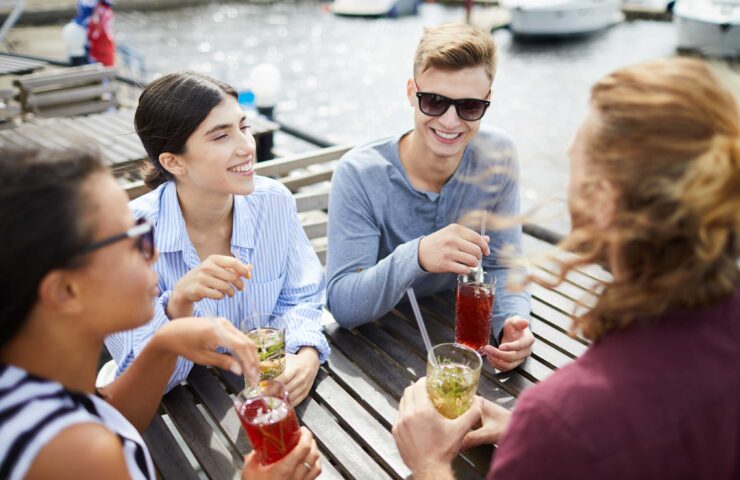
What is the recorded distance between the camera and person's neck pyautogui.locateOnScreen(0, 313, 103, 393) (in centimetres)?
108

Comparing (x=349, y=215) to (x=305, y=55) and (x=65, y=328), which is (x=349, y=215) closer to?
(x=65, y=328)

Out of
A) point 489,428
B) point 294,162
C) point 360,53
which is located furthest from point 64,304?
point 360,53

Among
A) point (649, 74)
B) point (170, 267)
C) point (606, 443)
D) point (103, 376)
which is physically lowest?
point (103, 376)

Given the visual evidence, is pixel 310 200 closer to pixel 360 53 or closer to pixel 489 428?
pixel 489 428

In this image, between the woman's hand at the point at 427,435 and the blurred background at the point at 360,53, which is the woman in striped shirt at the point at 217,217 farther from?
the blurred background at the point at 360,53

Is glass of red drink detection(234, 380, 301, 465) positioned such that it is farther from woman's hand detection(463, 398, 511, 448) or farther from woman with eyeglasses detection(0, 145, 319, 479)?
woman's hand detection(463, 398, 511, 448)

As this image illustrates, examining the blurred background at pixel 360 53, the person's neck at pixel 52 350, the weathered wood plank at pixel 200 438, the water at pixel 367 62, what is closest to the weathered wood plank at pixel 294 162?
the weathered wood plank at pixel 200 438

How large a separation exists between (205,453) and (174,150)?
3.72ft

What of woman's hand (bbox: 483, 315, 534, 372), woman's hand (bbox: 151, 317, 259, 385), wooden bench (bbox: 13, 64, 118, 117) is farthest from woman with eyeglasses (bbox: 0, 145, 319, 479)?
wooden bench (bbox: 13, 64, 118, 117)

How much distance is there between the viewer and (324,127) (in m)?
13.1

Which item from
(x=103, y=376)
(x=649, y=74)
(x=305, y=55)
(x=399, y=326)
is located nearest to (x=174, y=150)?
(x=103, y=376)

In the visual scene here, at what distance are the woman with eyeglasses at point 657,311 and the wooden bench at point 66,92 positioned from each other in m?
6.34

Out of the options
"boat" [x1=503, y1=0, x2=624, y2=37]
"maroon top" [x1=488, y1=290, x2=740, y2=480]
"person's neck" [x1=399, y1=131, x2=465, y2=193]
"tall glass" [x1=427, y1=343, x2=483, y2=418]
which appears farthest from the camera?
"boat" [x1=503, y1=0, x2=624, y2=37]

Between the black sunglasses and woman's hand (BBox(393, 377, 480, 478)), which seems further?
the black sunglasses
